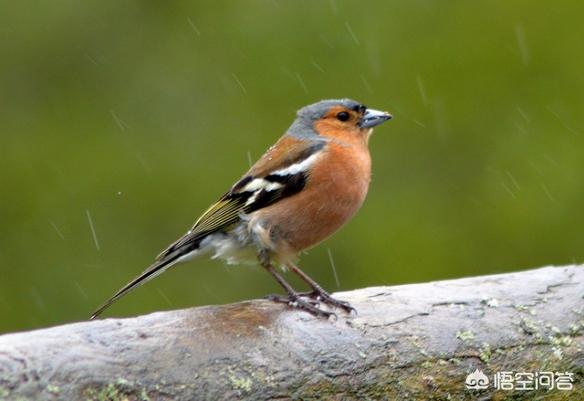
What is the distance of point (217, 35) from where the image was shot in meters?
12.1

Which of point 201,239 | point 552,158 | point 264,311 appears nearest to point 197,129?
point 552,158

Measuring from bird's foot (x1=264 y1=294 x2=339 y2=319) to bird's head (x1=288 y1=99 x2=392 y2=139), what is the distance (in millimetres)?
1396

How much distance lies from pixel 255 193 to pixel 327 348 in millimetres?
1539

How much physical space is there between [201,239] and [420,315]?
143 centimetres

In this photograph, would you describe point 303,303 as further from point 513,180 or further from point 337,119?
point 513,180

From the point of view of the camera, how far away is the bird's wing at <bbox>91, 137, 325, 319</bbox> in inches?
235

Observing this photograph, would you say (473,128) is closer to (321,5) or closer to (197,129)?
(321,5)

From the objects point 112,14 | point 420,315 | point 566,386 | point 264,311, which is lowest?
point 566,386

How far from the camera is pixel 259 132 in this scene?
1143cm

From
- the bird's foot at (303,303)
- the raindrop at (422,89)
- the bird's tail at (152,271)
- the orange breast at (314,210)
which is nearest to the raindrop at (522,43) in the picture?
the raindrop at (422,89)

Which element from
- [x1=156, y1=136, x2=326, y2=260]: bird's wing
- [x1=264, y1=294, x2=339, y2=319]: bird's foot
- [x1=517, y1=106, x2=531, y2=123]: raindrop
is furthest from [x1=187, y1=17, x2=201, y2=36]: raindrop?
[x1=264, y1=294, x2=339, y2=319]: bird's foot

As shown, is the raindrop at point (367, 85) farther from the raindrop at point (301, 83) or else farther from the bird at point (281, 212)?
the bird at point (281, 212)

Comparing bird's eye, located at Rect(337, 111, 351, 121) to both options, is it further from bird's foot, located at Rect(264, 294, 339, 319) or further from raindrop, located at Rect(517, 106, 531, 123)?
raindrop, located at Rect(517, 106, 531, 123)

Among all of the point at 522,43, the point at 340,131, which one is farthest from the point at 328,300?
the point at 522,43
